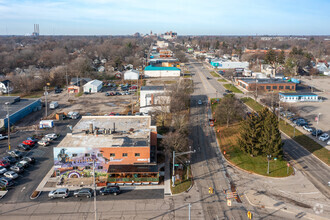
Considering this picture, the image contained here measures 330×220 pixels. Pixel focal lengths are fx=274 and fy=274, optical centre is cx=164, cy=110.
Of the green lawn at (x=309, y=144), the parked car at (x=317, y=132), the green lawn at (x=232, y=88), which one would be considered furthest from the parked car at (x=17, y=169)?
the green lawn at (x=232, y=88)

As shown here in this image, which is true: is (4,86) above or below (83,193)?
above

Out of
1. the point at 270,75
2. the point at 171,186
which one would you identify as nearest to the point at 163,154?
the point at 171,186

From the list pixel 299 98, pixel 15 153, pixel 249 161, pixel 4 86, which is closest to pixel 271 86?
pixel 299 98

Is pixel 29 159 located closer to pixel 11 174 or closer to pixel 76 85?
pixel 11 174

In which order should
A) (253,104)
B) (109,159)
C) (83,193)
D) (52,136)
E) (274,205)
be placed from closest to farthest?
(274,205) < (83,193) < (109,159) < (52,136) < (253,104)

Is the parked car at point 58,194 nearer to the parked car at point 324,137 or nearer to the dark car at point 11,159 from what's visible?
the dark car at point 11,159

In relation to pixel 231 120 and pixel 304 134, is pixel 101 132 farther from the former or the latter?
pixel 304 134
